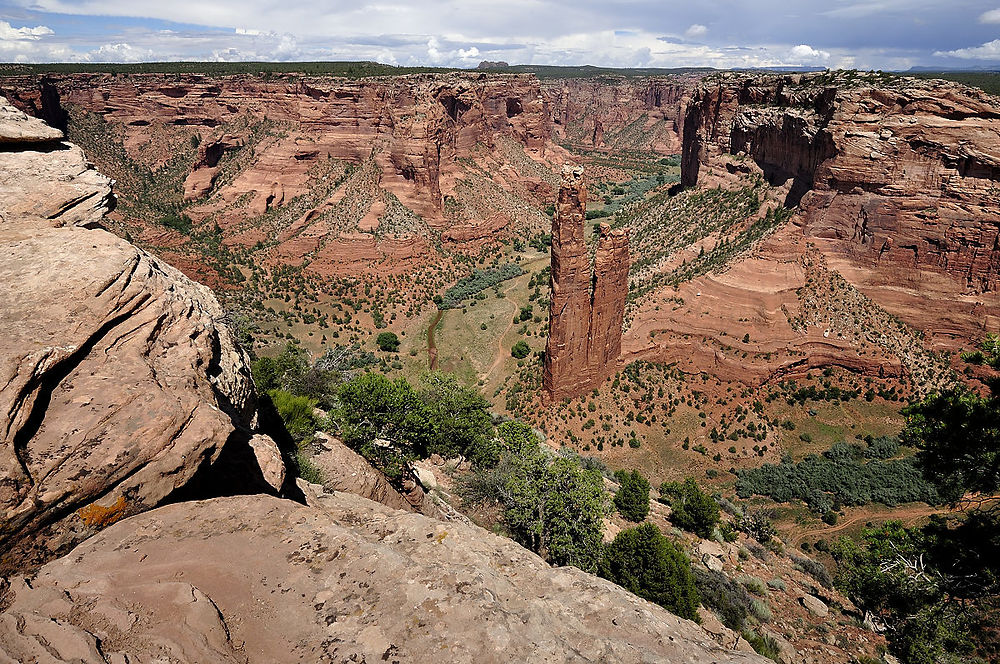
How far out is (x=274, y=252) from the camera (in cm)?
6581

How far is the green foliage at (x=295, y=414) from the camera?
1681 cm

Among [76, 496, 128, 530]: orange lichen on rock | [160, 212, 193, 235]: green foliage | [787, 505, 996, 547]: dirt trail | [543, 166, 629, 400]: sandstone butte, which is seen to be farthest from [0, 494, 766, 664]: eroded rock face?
[160, 212, 193, 235]: green foliage

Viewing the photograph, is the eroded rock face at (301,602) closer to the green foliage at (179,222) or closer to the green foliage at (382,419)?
the green foliage at (382,419)

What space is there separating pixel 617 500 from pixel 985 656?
13638mm

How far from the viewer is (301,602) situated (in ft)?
20.4

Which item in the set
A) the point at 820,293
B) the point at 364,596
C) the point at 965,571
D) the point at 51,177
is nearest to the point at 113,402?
the point at 364,596

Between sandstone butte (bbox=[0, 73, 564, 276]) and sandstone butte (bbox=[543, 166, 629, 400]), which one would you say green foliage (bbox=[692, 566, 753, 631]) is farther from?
sandstone butte (bbox=[0, 73, 564, 276])

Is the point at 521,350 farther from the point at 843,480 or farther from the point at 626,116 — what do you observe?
the point at 626,116

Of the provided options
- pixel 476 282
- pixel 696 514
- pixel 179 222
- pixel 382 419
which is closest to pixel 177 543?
pixel 382 419

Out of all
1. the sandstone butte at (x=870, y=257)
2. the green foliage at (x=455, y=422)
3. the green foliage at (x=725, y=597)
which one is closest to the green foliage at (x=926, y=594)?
the green foliage at (x=725, y=597)

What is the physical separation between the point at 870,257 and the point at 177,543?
159ft

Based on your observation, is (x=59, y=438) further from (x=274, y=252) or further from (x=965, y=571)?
(x=274, y=252)

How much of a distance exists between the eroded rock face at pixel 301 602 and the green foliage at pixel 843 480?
30.4 meters

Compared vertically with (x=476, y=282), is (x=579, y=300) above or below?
above
